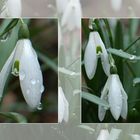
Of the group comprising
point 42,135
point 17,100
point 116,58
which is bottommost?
point 42,135

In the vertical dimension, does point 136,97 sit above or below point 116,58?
below

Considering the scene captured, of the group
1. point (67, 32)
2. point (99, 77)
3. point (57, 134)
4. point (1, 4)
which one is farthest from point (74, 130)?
point (1, 4)

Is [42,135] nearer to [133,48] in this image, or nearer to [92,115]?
[92,115]

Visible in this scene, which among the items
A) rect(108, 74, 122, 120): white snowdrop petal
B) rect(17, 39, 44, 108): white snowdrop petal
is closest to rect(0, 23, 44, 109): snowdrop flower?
rect(17, 39, 44, 108): white snowdrop petal

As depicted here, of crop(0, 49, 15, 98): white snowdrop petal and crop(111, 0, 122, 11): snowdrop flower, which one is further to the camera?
crop(111, 0, 122, 11): snowdrop flower

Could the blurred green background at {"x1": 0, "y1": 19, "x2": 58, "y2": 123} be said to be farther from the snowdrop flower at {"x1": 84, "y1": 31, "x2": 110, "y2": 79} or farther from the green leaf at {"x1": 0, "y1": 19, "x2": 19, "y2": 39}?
the snowdrop flower at {"x1": 84, "y1": 31, "x2": 110, "y2": 79}

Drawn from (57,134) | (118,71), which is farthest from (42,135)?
(118,71)
